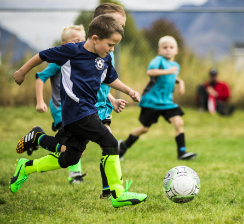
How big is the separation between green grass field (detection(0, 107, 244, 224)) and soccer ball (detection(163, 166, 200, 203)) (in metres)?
0.08

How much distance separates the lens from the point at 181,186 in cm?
300

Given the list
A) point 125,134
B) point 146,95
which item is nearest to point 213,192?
point 146,95

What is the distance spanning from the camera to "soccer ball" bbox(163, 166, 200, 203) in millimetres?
2996

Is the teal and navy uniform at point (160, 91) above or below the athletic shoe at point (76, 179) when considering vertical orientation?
above

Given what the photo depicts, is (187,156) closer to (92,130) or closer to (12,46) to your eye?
(92,130)

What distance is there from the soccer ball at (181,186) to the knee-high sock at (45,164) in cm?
101

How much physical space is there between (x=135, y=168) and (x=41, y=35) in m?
6.08

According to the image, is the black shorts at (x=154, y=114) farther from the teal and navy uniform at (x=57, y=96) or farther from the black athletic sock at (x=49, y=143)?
the black athletic sock at (x=49, y=143)

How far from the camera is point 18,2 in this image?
384 inches

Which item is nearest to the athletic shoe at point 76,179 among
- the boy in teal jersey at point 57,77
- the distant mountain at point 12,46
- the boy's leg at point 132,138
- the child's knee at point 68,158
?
the boy in teal jersey at point 57,77

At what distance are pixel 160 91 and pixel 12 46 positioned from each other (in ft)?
18.5

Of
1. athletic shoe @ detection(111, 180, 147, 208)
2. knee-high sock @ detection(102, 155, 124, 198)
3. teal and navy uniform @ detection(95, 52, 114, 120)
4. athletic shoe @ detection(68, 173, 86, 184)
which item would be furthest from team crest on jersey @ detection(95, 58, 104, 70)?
athletic shoe @ detection(68, 173, 86, 184)

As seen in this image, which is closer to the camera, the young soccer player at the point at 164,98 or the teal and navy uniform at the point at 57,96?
the teal and navy uniform at the point at 57,96

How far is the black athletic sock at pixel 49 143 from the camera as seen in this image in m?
3.60
